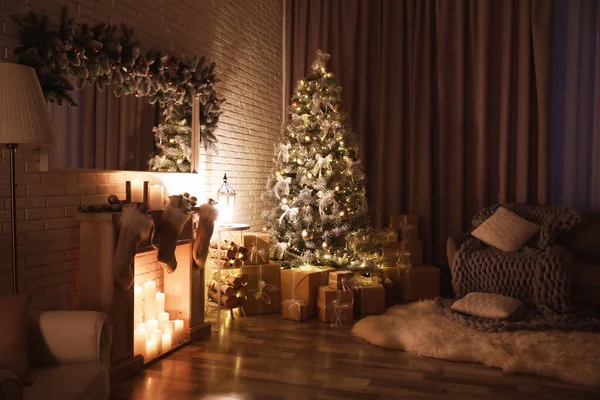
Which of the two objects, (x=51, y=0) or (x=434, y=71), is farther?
(x=434, y=71)

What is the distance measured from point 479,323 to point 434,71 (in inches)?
115

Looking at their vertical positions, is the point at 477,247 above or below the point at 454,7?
below

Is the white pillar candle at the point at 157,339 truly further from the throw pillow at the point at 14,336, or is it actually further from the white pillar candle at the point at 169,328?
the throw pillow at the point at 14,336

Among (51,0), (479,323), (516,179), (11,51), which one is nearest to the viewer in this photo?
(11,51)

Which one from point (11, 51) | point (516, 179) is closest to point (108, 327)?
point (11, 51)

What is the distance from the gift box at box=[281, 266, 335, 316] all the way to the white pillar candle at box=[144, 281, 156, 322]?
1295 millimetres

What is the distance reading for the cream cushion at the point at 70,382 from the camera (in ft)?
6.53

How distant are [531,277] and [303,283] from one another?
6.02 ft

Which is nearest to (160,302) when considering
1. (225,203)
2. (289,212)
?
(225,203)

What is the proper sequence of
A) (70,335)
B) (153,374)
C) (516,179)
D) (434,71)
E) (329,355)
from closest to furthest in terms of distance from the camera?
(70,335) < (153,374) < (329,355) < (516,179) < (434,71)

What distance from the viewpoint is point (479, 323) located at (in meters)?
4.00

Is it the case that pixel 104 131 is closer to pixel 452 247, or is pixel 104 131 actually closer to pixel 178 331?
pixel 178 331

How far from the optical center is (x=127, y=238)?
3.02m

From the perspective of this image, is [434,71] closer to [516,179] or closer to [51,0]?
[516,179]
